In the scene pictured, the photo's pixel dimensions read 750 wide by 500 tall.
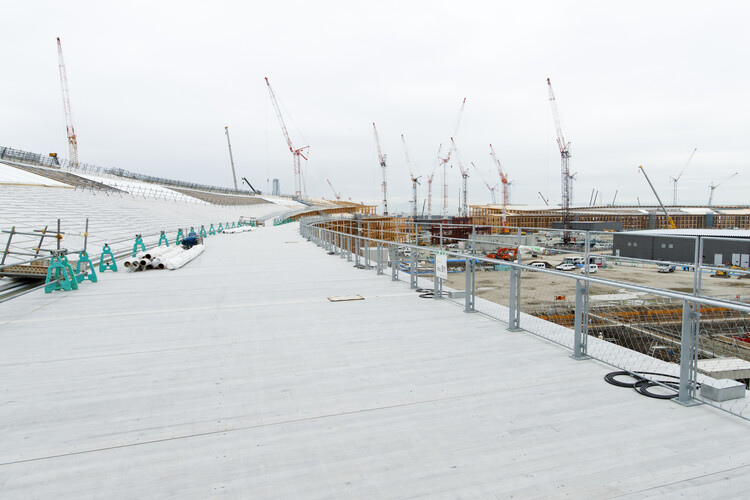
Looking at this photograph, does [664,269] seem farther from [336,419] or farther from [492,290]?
[336,419]

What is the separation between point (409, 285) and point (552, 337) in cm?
431

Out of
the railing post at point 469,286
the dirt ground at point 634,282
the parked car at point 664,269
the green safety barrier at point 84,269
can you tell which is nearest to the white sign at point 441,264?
the railing post at point 469,286

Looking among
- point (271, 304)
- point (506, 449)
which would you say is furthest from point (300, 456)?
point (271, 304)

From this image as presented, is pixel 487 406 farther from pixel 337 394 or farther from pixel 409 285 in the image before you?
pixel 409 285

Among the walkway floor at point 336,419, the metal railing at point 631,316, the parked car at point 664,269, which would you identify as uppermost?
the parked car at point 664,269

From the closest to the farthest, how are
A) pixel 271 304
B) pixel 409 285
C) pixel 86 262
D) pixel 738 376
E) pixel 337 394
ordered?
pixel 337 394 < pixel 738 376 < pixel 271 304 < pixel 409 285 < pixel 86 262

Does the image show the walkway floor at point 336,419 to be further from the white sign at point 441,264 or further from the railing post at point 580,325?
the white sign at point 441,264

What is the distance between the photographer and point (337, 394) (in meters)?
3.99

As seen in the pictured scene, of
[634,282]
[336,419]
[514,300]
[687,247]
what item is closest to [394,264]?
[514,300]

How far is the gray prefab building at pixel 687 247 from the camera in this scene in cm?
449

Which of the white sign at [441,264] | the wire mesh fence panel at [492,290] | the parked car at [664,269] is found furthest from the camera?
the white sign at [441,264]

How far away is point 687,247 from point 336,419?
946cm

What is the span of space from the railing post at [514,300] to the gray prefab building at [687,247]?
4.84 ft

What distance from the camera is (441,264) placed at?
7645 mm
